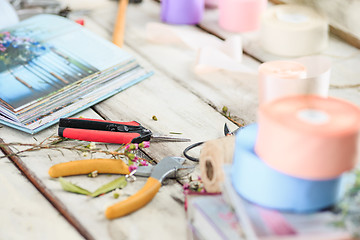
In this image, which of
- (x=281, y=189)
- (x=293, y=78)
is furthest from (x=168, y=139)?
(x=281, y=189)

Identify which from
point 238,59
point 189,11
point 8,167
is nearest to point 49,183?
point 8,167

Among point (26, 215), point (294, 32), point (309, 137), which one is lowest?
point (26, 215)

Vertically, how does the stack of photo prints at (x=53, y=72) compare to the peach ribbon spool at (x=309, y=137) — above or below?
below

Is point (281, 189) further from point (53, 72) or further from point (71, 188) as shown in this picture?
point (53, 72)

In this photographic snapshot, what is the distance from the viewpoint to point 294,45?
96cm

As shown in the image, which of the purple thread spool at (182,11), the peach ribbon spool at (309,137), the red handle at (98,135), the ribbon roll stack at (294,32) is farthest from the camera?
the purple thread spool at (182,11)

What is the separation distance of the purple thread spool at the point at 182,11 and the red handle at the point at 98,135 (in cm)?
44

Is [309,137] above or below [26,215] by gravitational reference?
above

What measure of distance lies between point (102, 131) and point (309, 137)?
1.20 ft

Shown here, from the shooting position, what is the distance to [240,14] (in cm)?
104

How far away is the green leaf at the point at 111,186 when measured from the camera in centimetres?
63

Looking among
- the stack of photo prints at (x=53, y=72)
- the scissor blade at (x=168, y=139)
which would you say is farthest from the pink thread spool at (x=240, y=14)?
the scissor blade at (x=168, y=139)

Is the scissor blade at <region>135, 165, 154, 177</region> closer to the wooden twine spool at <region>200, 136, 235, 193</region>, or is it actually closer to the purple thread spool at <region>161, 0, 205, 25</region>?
the wooden twine spool at <region>200, 136, 235, 193</region>

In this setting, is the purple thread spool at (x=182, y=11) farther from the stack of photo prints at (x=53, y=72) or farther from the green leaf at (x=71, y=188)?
the green leaf at (x=71, y=188)
